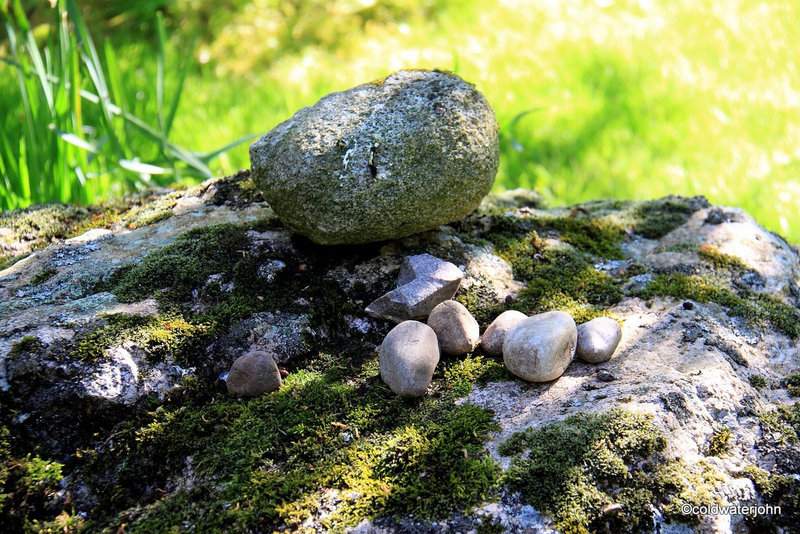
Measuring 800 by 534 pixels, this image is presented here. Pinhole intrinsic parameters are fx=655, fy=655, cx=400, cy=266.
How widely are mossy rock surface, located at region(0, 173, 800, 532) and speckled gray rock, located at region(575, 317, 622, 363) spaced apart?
48 millimetres

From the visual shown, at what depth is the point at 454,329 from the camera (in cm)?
225

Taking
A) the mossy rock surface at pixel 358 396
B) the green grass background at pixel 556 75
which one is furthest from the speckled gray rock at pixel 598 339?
the green grass background at pixel 556 75

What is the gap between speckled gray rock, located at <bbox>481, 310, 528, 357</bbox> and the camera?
89.4 inches

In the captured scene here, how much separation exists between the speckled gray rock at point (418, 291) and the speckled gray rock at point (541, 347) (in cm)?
34

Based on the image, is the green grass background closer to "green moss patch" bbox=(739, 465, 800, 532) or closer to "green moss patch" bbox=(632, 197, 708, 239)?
"green moss patch" bbox=(632, 197, 708, 239)

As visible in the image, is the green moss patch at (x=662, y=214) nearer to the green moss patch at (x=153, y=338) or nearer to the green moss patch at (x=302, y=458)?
the green moss patch at (x=302, y=458)

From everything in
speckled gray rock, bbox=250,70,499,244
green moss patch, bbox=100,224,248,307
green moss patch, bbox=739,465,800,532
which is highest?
speckled gray rock, bbox=250,70,499,244

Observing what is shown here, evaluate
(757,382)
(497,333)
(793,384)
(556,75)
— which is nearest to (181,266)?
(497,333)

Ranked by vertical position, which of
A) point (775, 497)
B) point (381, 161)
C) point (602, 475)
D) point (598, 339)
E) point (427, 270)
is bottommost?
point (775, 497)

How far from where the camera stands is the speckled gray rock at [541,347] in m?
2.06

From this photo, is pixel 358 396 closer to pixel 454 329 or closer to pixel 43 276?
pixel 454 329

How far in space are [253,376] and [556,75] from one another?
444 centimetres

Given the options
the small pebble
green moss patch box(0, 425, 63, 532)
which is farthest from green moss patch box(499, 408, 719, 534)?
green moss patch box(0, 425, 63, 532)

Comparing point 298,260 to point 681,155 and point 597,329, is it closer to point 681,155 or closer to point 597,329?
point 597,329
